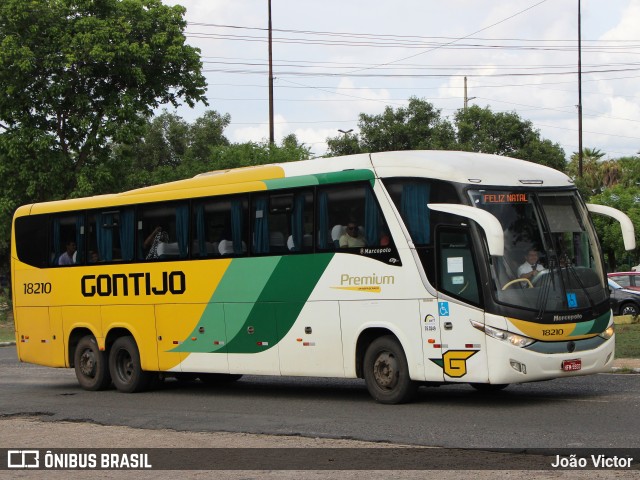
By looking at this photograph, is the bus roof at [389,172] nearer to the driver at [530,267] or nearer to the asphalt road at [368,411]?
the driver at [530,267]

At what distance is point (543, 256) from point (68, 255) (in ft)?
32.2

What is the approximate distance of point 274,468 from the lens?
32.6 feet

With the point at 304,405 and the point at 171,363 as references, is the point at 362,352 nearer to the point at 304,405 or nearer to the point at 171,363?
the point at 304,405

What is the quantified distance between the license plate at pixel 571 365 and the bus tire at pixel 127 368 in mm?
8039

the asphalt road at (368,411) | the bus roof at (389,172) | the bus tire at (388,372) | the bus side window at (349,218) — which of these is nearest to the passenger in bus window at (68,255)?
the asphalt road at (368,411)

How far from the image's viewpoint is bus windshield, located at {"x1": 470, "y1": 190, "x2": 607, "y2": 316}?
44.8 feet

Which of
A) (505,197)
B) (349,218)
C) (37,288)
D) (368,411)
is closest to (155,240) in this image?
(37,288)

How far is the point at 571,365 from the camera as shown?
1369cm

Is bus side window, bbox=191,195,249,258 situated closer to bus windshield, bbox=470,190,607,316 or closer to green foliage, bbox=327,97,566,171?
bus windshield, bbox=470,190,607,316

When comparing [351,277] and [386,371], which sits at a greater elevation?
[351,277]

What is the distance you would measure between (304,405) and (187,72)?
1106 inches

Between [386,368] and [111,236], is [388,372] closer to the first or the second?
[386,368]

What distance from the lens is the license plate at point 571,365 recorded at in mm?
13633

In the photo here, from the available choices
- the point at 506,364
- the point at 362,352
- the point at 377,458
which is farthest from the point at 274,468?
the point at 362,352
